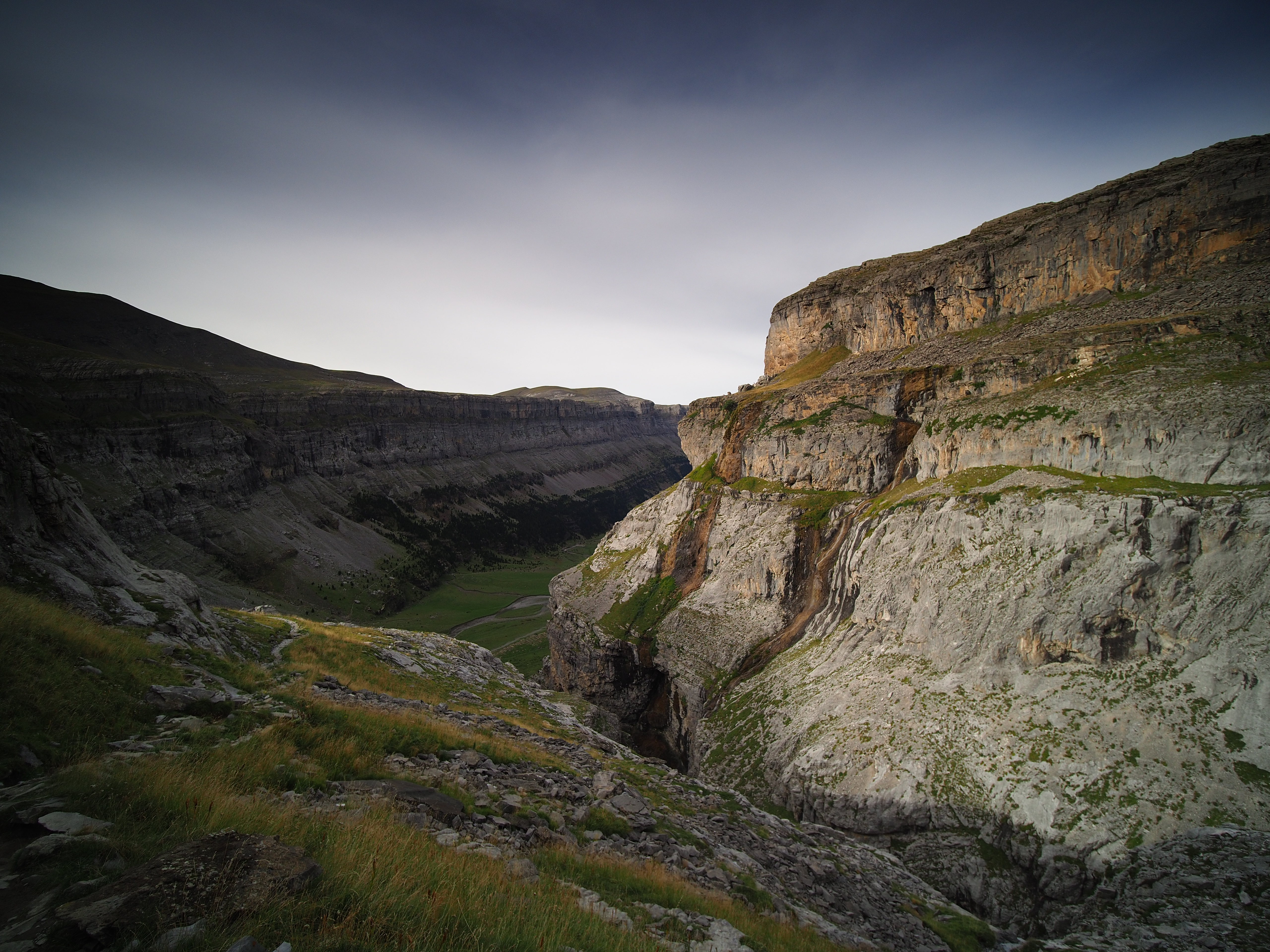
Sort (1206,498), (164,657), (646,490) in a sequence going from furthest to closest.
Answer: (646,490), (1206,498), (164,657)

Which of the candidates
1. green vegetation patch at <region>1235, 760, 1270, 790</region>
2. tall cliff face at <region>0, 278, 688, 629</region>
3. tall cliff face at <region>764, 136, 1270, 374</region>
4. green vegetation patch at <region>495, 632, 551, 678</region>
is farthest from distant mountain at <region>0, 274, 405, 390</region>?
green vegetation patch at <region>1235, 760, 1270, 790</region>

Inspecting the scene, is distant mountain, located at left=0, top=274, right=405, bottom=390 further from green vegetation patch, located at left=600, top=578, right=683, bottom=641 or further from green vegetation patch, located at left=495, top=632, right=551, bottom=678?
green vegetation patch, located at left=600, top=578, right=683, bottom=641

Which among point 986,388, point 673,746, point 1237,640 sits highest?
point 986,388

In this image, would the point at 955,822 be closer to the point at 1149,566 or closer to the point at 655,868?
the point at 1149,566

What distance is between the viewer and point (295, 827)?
621 centimetres

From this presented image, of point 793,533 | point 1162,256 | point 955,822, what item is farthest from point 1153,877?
point 1162,256

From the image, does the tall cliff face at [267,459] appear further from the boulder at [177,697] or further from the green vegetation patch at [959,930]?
the green vegetation patch at [959,930]

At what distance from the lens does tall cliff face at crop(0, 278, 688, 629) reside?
212ft

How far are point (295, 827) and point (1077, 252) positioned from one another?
44.7 meters

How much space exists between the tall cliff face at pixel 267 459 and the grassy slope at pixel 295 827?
6306 mm

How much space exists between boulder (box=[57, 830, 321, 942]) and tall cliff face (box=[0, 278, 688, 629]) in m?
12.3

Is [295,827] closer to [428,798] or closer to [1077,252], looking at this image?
[428,798]

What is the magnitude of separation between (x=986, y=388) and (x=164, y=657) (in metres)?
36.4

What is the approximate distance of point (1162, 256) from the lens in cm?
2900
